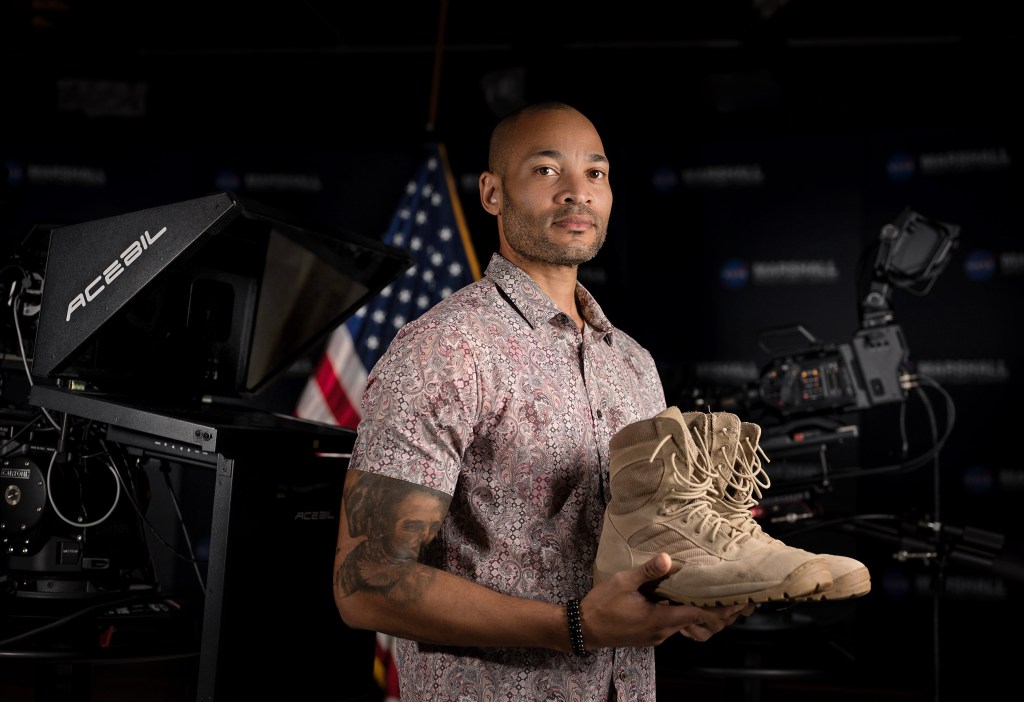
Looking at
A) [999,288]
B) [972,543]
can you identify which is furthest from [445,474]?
[999,288]

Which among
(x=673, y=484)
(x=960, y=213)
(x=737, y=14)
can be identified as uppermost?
(x=737, y=14)

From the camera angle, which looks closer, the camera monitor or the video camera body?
the camera monitor

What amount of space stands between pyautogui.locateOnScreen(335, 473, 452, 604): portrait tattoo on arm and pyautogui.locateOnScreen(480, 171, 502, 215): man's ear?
0.60 meters

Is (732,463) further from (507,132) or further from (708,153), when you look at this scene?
(708,153)

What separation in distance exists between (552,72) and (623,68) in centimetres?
43

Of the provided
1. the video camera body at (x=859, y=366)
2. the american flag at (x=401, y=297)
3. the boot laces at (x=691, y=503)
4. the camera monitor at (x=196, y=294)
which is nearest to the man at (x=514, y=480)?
the boot laces at (x=691, y=503)

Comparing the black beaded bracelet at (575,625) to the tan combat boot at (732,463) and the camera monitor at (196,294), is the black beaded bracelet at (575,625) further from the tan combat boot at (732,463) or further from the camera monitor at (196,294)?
the camera monitor at (196,294)

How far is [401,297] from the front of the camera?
433 centimetres

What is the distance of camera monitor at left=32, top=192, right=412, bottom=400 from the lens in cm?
170

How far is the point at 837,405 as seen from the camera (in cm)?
309

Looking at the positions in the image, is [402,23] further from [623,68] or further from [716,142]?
[716,142]

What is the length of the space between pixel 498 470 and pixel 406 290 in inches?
119

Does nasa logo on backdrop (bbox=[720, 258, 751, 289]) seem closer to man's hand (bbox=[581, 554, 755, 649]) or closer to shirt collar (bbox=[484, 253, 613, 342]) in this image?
shirt collar (bbox=[484, 253, 613, 342])

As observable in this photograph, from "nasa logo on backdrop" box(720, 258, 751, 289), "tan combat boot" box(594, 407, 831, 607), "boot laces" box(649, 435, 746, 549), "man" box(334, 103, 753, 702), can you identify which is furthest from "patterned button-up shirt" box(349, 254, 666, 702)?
"nasa logo on backdrop" box(720, 258, 751, 289)
